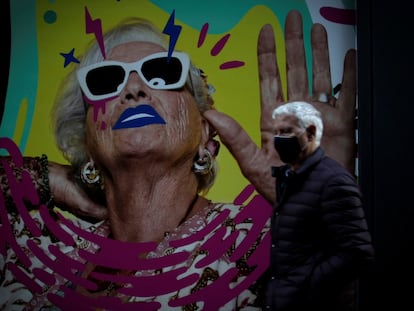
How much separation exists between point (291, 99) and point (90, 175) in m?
1.47

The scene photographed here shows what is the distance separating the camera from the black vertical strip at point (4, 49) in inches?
170

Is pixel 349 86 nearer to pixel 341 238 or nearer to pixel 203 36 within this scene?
pixel 203 36

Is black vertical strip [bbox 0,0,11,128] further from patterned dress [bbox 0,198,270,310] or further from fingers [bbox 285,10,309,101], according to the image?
fingers [bbox 285,10,309,101]

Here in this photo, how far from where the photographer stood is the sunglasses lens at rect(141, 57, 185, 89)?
3.81 m

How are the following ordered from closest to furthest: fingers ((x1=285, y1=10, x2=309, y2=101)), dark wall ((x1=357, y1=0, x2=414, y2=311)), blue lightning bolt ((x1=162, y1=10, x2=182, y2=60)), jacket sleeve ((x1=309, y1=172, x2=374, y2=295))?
jacket sleeve ((x1=309, y1=172, x2=374, y2=295))
dark wall ((x1=357, y1=0, x2=414, y2=311))
fingers ((x1=285, y1=10, x2=309, y2=101))
blue lightning bolt ((x1=162, y1=10, x2=182, y2=60))

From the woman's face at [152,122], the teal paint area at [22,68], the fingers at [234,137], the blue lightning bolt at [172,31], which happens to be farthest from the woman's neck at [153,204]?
the teal paint area at [22,68]

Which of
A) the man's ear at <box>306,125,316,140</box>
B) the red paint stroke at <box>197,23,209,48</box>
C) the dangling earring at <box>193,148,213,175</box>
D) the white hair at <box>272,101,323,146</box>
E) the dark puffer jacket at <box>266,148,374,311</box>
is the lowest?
the dark puffer jacket at <box>266,148,374,311</box>

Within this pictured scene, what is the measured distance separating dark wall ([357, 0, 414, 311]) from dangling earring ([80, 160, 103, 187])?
176 cm

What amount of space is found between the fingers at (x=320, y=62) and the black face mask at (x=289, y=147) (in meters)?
0.85

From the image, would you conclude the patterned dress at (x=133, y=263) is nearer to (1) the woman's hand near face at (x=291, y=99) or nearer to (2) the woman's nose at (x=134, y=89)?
(1) the woman's hand near face at (x=291, y=99)

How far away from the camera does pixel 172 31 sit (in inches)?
153

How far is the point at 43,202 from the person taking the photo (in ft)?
13.5

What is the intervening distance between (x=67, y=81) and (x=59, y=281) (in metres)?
1.40

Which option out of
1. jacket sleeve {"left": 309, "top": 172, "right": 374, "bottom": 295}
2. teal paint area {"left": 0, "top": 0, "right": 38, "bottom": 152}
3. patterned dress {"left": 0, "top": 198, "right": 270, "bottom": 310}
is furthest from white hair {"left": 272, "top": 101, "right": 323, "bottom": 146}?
teal paint area {"left": 0, "top": 0, "right": 38, "bottom": 152}
